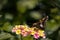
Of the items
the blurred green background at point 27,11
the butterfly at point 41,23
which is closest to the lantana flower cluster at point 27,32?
the butterfly at point 41,23

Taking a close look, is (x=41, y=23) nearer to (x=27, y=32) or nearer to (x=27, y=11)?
(x=27, y=32)

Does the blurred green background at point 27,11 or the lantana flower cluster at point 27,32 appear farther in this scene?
the blurred green background at point 27,11

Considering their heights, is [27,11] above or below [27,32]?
above

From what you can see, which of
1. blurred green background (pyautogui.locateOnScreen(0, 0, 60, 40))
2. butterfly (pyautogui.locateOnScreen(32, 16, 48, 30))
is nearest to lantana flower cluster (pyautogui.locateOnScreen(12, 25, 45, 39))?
butterfly (pyautogui.locateOnScreen(32, 16, 48, 30))

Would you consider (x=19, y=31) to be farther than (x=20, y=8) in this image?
No

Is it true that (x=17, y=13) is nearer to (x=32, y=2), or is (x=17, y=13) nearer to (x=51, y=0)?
(x=32, y=2)

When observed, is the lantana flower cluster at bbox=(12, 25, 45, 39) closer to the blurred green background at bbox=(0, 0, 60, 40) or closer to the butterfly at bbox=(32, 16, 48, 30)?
the butterfly at bbox=(32, 16, 48, 30)

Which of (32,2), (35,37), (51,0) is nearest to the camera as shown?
(35,37)

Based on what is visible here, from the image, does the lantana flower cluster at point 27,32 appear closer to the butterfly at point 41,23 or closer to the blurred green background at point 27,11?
the butterfly at point 41,23

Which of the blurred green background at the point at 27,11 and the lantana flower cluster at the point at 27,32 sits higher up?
the blurred green background at the point at 27,11

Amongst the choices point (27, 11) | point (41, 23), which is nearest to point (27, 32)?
point (41, 23)

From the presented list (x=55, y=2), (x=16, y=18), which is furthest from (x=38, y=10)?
(x=55, y=2)
